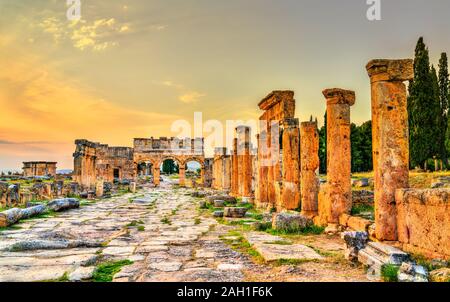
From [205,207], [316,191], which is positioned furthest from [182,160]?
[316,191]

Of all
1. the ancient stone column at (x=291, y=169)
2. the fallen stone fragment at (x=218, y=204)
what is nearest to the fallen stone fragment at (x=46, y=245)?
the ancient stone column at (x=291, y=169)

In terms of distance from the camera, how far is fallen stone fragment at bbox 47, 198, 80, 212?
1384 centimetres

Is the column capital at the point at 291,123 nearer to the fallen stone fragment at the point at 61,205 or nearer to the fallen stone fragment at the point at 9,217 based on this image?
the fallen stone fragment at the point at 9,217

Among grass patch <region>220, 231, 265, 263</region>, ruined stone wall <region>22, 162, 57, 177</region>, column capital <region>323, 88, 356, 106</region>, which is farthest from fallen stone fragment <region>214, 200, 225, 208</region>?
ruined stone wall <region>22, 162, 57, 177</region>

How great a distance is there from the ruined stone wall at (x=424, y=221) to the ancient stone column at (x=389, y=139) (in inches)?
7.1

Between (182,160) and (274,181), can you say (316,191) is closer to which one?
(274,181)

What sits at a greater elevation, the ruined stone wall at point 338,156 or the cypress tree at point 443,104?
the cypress tree at point 443,104

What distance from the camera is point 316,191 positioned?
34.8 feet

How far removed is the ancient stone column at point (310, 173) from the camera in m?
10.6

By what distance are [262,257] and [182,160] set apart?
127ft

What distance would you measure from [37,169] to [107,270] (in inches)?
1597

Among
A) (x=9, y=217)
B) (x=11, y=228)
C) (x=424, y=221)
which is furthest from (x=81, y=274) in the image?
(x=9, y=217)

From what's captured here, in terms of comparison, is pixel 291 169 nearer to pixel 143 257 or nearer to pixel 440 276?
pixel 143 257

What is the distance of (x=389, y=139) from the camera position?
6.84 metres
